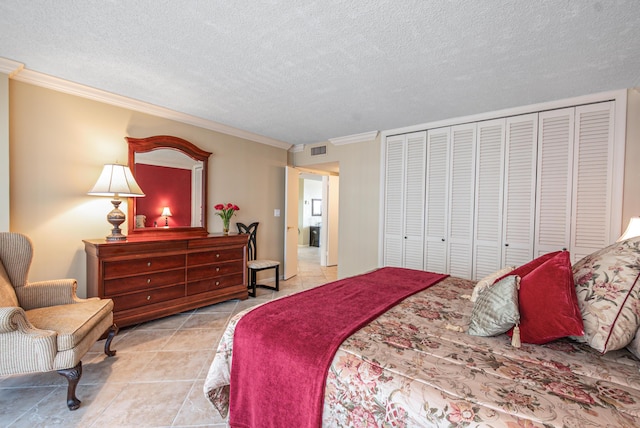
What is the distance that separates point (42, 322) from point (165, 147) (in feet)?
7.28

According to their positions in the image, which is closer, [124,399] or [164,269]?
[124,399]

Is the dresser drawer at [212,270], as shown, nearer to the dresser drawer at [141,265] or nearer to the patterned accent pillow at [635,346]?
the dresser drawer at [141,265]

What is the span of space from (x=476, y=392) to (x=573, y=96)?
10.7 feet

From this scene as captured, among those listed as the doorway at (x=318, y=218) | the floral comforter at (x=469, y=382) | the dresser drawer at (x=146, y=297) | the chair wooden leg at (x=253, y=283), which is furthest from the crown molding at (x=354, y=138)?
the floral comforter at (x=469, y=382)

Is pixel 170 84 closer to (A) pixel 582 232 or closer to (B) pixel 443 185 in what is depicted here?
(B) pixel 443 185

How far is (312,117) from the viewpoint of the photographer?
354 cm

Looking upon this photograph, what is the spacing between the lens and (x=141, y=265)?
2.81 metres

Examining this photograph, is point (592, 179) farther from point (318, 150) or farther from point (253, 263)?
point (253, 263)

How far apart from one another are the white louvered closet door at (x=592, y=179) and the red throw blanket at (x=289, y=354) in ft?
8.06

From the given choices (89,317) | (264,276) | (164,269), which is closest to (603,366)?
(89,317)

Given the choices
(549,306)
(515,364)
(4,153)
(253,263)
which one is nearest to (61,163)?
(4,153)

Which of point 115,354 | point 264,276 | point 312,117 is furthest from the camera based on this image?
point 264,276

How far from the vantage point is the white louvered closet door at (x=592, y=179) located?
267 cm

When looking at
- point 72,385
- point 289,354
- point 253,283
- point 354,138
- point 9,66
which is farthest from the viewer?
point 354,138
